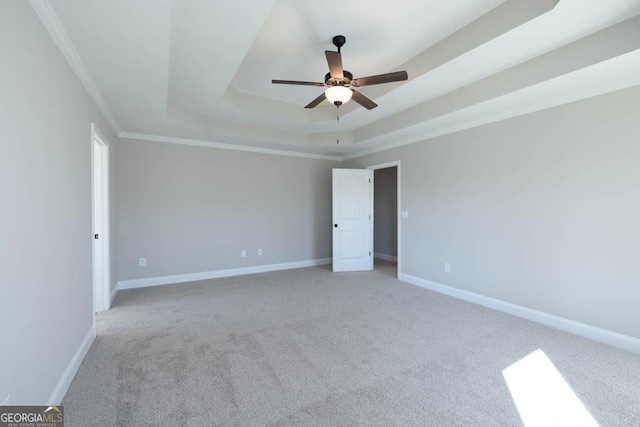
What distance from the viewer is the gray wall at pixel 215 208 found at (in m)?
4.43

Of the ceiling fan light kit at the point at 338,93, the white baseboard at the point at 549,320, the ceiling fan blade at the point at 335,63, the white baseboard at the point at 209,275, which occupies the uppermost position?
the ceiling fan blade at the point at 335,63

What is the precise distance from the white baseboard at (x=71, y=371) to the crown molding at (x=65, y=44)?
7.23 feet

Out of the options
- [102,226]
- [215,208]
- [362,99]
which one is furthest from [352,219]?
[102,226]

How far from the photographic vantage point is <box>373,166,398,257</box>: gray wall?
6754mm

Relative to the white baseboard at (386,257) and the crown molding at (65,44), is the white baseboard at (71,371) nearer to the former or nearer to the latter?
the crown molding at (65,44)

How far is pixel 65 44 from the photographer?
1974mm

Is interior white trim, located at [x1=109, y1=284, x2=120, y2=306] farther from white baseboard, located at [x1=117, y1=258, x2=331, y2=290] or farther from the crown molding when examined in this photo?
the crown molding

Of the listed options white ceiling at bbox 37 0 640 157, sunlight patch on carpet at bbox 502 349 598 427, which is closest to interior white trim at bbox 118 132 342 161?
white ceiling at bbox 37 0 640 157

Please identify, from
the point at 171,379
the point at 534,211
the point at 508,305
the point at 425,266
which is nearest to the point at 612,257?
the point at 534,211

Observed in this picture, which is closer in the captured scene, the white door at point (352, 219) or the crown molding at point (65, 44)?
the crown molding at point (65, 44)

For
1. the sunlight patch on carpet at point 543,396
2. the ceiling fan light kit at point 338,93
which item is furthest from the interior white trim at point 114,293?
the sunlight patch on carpet at point 543,396

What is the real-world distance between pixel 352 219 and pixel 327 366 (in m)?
3.58

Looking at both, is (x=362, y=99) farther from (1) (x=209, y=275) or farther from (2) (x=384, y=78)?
(1) (x=209, y=275)

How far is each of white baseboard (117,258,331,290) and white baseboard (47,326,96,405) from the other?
1852 millimetres
